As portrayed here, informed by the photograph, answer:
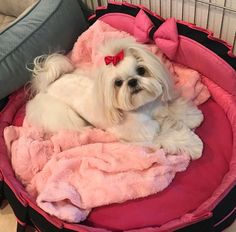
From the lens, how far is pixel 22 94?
200cm

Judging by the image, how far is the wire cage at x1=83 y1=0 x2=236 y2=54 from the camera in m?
1.73

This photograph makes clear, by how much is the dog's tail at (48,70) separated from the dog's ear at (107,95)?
0.44 m

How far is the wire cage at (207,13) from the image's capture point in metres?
1.73

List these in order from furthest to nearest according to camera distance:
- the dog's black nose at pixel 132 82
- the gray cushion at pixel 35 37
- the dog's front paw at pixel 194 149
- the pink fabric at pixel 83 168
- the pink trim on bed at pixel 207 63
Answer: the gray cushion at pixel 35 37 → the pink trim on bed at pixel 207 63 → the dog's front paw at pixel 194 149 → the pink fabric at pixel 83 168 → the dog's black nose at pixel 132 82

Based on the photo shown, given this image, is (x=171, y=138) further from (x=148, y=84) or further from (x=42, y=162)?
(x=42, y=162)

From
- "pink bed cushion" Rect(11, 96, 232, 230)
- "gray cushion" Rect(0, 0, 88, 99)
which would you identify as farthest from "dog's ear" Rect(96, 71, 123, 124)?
"gray cushion" Rect(0, 0, 88, 99)

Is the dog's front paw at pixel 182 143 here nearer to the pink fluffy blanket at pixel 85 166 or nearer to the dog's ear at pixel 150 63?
the pink fluffy blanket at pixel 85 166

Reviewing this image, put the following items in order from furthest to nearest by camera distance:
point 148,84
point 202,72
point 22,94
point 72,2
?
point 72,2
point 22,94
point 202,72
point 148,84

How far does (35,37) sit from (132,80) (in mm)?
861

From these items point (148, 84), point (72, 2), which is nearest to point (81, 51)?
point (72, 2)

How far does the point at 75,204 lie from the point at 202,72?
2.97ft

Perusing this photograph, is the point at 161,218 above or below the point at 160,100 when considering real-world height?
below

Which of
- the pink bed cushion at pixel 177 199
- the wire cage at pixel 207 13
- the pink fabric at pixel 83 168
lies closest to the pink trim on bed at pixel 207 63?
the wire cage at pixel 207 13

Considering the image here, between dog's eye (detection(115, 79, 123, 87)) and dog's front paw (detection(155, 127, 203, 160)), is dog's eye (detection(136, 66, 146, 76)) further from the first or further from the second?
dog's front paw (detection(155, 127, 203, 160))
